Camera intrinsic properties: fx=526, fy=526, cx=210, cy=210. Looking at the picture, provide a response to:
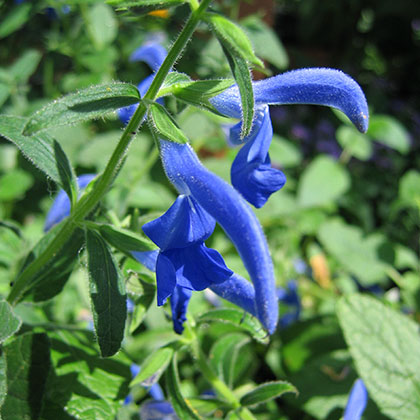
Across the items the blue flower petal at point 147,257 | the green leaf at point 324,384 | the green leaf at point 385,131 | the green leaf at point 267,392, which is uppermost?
the blue flower petal at point 147,257

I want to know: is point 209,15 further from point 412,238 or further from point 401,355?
point 412,238

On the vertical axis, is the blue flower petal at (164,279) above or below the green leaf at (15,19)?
below

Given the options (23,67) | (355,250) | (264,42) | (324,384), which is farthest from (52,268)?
(355,250)

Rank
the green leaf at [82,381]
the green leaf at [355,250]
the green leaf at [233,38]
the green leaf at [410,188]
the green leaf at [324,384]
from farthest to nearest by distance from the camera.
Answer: the green leaf at [410,188], the green leaf at [355,250], the green leaf at [324,384], the green leaf at [82,381], the green leaf at [233,38]

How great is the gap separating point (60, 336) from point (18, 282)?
19 cm

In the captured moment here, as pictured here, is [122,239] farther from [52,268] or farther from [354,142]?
[354,142]

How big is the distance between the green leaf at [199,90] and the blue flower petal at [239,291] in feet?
0.78

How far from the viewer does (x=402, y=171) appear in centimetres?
336

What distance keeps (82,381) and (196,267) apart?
425mm

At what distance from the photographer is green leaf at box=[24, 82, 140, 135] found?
0.61m

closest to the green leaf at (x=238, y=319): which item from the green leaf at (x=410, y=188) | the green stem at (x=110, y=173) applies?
the green stem at (x=110, y=173)

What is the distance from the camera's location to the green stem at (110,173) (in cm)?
63

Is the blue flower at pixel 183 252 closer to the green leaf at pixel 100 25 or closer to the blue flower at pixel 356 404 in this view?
the blue flower at pixel 356 404

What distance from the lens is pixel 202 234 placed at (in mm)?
657
